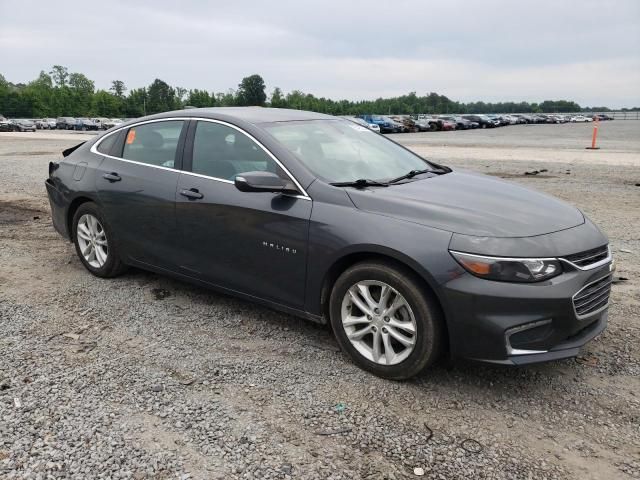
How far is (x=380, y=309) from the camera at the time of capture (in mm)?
3443

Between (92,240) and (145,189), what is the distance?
1064 mm

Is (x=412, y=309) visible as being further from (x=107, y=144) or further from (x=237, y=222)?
(x=107, y=144)

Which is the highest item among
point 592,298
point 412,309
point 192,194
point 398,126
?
point 398,126

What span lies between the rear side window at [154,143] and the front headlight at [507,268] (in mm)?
2610

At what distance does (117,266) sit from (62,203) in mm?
947

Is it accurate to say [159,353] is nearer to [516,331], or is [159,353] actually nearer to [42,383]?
[42,383]

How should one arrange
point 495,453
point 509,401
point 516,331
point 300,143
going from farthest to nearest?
1. point 300,143
2. point 509,401
3. point 516,331
4. point 495,453

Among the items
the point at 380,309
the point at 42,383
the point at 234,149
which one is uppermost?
the point at 234,149

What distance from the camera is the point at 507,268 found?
122 inches

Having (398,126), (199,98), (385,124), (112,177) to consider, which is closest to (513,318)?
(112,177)

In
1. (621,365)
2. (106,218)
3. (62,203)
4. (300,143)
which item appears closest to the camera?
(621,365)

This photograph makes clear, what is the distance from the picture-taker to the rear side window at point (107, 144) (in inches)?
208

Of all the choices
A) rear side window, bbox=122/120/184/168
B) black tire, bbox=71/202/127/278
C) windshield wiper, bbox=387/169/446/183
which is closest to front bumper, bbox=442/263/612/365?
windshield wiper, bbox=387/169/446/183

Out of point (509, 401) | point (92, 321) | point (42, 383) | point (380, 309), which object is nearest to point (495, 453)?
point (509, 401)
